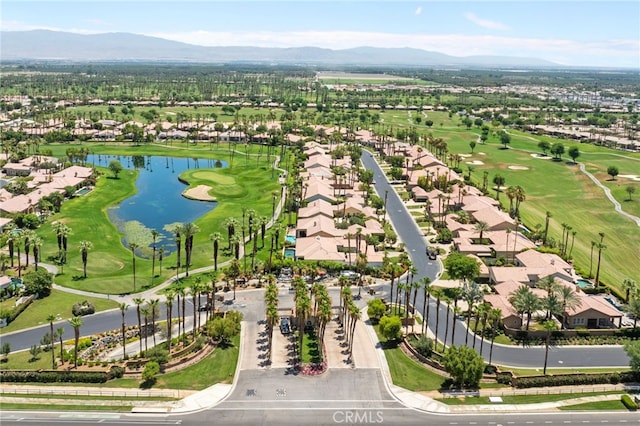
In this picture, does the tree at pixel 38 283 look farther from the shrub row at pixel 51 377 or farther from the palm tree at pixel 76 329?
the shrub row at pixel 51 377

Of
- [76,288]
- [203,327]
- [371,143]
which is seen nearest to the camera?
[203,327]

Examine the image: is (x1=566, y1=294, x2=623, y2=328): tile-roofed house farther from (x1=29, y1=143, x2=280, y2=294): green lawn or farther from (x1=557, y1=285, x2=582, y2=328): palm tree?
(x1=29, y1=143, x2=280, y2=294): green lawn

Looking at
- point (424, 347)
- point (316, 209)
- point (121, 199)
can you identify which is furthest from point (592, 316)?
point (121, 199)

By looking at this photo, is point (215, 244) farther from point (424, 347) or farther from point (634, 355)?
point (634, 355)

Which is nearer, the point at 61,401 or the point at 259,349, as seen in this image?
the point at 61,401

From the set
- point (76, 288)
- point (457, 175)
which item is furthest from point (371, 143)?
point (76, 288)

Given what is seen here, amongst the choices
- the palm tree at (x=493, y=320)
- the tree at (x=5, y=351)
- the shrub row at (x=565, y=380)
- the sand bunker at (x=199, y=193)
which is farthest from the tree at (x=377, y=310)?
the sand bunker at (x=199, y=193)

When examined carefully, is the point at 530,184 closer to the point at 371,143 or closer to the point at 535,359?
the point at 371,143
